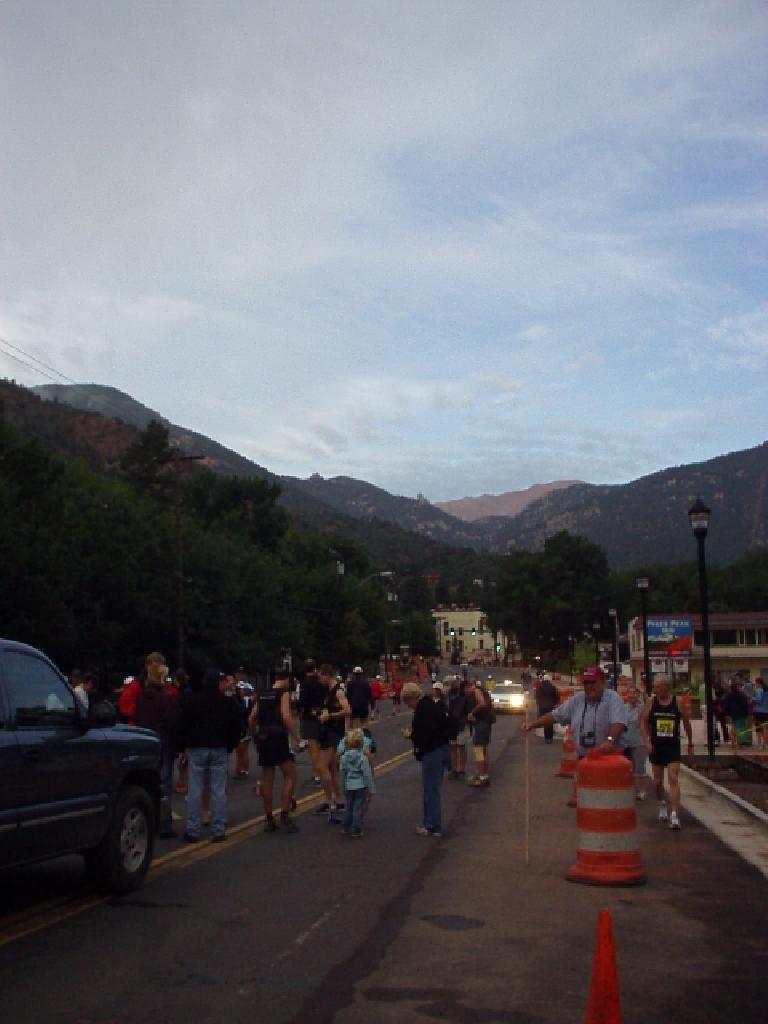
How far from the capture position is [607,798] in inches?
382

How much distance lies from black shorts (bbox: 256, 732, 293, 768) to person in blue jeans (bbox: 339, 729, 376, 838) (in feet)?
2.20

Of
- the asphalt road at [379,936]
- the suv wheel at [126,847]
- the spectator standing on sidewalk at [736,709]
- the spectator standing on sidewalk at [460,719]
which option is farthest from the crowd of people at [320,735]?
the spectator standing on sidewalk at [736,709]

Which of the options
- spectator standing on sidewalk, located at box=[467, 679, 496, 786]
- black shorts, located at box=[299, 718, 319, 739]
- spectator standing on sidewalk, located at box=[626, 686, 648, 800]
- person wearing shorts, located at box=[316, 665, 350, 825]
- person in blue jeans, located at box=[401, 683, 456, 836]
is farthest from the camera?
A: spectator standing on sidewalk, located at box=[467, 679, 496, 786]

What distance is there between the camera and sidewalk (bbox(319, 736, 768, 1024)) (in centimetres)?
625

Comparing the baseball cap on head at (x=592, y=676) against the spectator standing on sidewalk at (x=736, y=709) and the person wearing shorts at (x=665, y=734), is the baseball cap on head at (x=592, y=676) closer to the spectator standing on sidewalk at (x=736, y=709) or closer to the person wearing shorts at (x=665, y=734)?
the person wearing shorts at (x=665, y=734)

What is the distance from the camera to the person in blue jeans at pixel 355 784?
12672 millimetres

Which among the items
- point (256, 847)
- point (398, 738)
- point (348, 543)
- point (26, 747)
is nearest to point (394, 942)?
point (26, 747)

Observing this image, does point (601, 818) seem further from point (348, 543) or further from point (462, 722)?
point (348, 543)

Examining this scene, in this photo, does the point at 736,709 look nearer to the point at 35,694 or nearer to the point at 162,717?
the point at 162,717

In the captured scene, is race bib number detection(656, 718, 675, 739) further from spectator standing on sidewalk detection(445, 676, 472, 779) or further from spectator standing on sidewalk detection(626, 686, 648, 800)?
spectator standing on sidewalk detection(445, 676, 472, 779)

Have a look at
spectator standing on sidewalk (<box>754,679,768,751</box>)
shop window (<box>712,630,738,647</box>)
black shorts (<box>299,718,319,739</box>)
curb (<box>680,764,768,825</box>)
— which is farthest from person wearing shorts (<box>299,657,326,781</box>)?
shop window (<box>712,630,738,647</box>)

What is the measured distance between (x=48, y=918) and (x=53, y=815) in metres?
0.80

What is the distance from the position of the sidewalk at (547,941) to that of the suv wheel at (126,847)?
2.14 metres

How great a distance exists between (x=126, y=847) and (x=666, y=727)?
652cm
